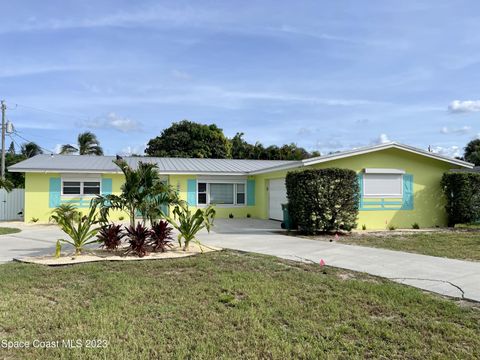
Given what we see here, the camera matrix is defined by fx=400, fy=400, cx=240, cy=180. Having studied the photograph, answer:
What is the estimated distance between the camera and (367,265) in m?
8.34

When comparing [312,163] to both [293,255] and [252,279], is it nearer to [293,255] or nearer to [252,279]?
[293,255]

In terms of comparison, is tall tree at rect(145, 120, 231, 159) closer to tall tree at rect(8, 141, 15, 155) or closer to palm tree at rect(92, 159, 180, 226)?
tall tree at rect(8, 141, 15, 155)

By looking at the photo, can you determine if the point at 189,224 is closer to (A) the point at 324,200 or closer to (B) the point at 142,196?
(B) the point at 142,196

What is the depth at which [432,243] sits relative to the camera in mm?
11766

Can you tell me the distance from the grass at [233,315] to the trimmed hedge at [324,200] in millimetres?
6423

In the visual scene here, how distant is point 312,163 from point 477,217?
7691mm

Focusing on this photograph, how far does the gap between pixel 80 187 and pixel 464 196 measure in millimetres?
18182

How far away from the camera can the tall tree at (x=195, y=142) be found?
4088 centimetres

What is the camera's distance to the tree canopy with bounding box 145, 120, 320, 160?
41.0 metres

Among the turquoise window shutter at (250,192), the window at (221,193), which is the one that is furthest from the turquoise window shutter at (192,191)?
the turquoise window shutter at (250,192)

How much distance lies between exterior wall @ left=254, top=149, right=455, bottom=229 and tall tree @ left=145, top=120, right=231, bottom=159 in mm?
25028

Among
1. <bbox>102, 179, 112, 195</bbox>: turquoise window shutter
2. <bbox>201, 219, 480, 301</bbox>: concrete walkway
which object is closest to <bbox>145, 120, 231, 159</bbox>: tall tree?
<bbox>102, 179, 112, 195</bbox>: turquoise window shutter

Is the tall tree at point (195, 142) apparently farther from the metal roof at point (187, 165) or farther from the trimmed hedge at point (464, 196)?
the trimmed hedge at point (464, 196)

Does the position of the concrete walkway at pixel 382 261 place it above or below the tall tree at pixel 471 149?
below
